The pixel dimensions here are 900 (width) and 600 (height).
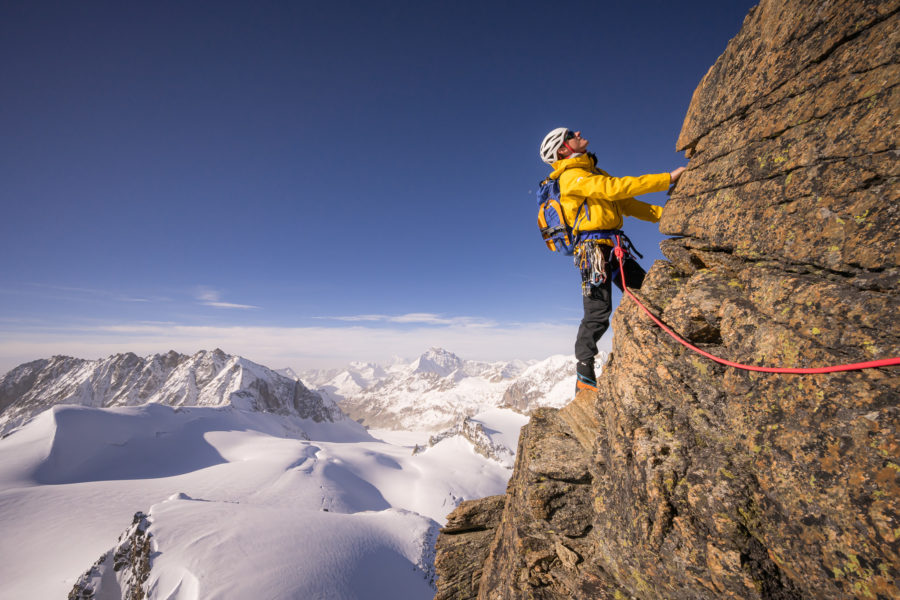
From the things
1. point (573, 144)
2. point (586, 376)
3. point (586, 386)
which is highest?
point (573, 144)

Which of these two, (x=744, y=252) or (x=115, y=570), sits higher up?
(x=744, y=252)

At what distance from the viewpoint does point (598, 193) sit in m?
5.03

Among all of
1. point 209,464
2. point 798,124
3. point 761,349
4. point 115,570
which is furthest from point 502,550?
point 209,464

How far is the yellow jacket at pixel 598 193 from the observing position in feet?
16.3

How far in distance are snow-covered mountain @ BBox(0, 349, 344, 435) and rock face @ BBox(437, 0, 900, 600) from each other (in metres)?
194

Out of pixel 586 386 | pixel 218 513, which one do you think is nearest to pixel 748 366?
pixel 586 386

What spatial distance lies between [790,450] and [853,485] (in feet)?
1.54

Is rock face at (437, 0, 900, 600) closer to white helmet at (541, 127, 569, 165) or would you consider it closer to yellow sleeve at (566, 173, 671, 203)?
yellow sleeve at (566, 173, 671, 203)

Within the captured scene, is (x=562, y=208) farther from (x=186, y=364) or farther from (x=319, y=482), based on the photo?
(x=186, y=364)

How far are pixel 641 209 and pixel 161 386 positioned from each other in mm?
256290

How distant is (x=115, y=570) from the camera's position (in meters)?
16.4

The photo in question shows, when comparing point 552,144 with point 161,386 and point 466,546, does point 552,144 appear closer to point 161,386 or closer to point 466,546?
point 466,546

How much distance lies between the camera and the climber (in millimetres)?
5062

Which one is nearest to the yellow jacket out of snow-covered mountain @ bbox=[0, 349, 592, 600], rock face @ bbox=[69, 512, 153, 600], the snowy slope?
the snowy slope
